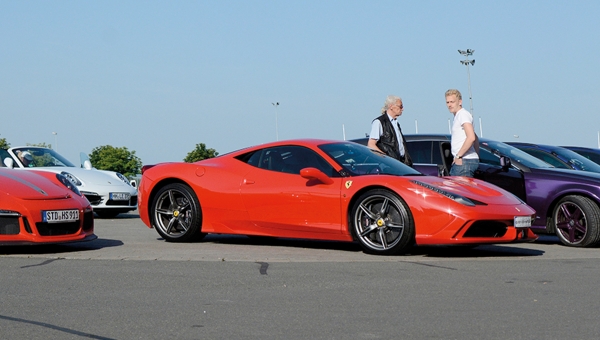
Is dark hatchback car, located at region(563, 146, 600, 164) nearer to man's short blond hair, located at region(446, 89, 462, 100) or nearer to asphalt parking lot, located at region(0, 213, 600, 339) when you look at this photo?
man's short blond hair, located at region(446, 89, 462, 100)

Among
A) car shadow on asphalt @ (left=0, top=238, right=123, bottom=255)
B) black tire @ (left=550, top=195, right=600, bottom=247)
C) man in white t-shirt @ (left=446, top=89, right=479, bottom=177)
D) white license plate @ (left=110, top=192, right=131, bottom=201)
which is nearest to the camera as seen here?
car shadow on asphalt @ (left=0, top=238, right=123, bottom=255)

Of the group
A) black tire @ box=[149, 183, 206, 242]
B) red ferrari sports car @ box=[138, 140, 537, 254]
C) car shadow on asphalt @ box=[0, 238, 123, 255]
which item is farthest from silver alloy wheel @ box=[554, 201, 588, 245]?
car shadow on asphalt @ box=[0, 238, 123, 255]

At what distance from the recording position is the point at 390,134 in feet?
38.0

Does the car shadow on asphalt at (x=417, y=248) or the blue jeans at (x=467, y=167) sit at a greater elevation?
the blue jeans at (x=467, y=167)

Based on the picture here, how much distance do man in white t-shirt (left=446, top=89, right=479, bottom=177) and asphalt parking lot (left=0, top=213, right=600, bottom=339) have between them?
1360 millimetres

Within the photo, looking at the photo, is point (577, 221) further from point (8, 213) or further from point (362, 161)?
point (8, 213)

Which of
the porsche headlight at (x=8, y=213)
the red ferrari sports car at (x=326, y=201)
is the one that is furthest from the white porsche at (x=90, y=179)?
the porsche headlight at (x=8, y=213)

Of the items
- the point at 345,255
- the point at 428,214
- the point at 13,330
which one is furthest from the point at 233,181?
the point at 13,330

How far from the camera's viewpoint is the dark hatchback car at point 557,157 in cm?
1339

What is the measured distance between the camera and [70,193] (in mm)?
9680

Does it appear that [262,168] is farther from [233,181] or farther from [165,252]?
[165,252]

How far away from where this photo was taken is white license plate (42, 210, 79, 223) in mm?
9109

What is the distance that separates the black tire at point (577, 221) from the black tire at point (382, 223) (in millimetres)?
2772

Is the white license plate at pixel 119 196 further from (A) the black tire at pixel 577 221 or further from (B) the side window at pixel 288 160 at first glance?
(A) the black tire at pixel 577 221
